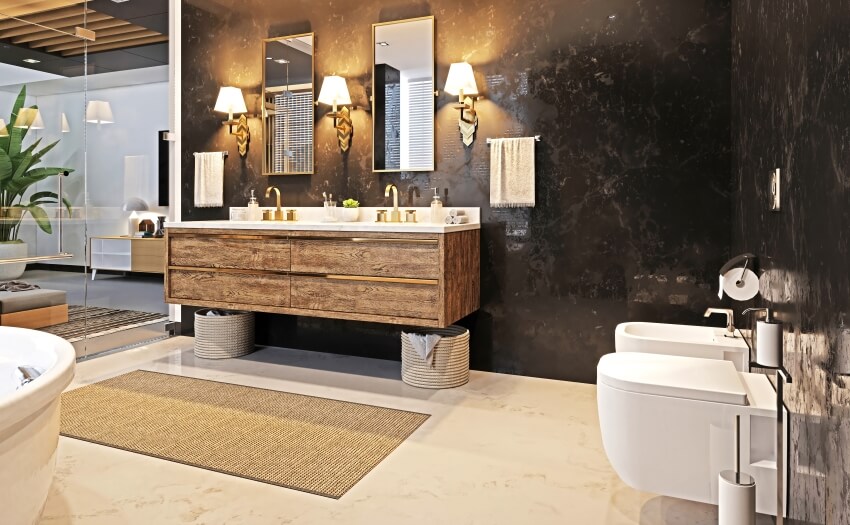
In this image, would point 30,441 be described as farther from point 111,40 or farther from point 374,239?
point 111,40

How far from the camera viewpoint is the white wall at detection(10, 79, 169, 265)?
150 inches

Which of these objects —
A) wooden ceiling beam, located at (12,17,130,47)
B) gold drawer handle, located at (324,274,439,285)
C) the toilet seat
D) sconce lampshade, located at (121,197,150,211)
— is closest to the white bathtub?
the toilet seat

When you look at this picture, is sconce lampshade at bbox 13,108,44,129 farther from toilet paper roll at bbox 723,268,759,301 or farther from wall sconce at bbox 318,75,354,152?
toilet paper roll at bbox 723,268,759,301

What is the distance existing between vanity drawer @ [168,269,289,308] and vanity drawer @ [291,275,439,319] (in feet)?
0.43

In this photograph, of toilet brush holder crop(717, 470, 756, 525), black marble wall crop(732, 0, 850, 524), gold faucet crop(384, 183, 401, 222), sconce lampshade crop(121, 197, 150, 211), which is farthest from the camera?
sconce lampshade crop(121, 197, 150, 211)

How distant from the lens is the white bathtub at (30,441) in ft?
4.53

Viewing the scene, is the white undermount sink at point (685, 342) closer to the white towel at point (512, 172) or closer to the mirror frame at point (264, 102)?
the white towel at point (512, 172)

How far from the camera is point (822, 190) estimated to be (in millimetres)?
1297

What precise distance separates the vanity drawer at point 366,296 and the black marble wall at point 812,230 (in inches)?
64.2

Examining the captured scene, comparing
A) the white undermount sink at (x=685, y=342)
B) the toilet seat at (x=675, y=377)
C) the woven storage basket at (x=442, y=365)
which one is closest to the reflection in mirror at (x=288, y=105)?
the woven storage basket at (x=442, y=365)

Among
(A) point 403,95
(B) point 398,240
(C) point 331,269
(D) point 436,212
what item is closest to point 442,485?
(B) point 398,240

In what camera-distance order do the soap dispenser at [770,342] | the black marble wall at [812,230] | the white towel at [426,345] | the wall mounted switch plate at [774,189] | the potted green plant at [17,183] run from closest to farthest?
the black marble wall at [812,230]
the soap dispenser at [770,342]
the wall mounted switch plate at [774,189]
the white towel at [426,345]
the potted green plant at [17,183]

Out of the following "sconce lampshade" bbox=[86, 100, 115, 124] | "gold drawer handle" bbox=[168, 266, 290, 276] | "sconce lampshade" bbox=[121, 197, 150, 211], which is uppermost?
"sconce lampshade" bbox=[86, 100, 115, 124]

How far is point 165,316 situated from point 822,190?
15.7 ft
